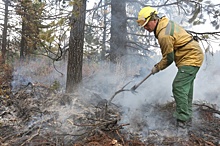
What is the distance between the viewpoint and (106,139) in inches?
133

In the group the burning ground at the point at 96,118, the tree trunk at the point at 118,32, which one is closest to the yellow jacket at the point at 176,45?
the burning ground at the point at 96,118

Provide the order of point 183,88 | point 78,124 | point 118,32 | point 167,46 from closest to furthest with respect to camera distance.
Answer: point 167,46 < point 183,88 < point 78,124 < point 118,32

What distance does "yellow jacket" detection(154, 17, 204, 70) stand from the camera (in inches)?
137

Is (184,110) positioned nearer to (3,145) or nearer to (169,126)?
(169,126)

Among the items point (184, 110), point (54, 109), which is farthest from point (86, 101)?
point (184, 110)

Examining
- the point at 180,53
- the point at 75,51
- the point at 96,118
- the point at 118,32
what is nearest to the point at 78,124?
the point at 96,118

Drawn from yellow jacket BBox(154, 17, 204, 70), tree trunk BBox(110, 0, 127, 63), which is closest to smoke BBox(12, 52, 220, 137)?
tree trunk BBox(110, 0, 127, 63)

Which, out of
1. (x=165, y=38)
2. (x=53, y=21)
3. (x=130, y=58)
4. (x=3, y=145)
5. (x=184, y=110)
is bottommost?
(x=3, y=145)

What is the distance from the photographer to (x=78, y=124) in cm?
407

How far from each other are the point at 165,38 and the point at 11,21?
10620 mm

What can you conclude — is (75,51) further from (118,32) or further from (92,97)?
(118,32)

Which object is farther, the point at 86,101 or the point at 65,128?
the point at 86,101

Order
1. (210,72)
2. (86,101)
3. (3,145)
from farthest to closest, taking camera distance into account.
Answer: (210,72) → (86,101) → (3,145)

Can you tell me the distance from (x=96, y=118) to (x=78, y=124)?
35 cm
